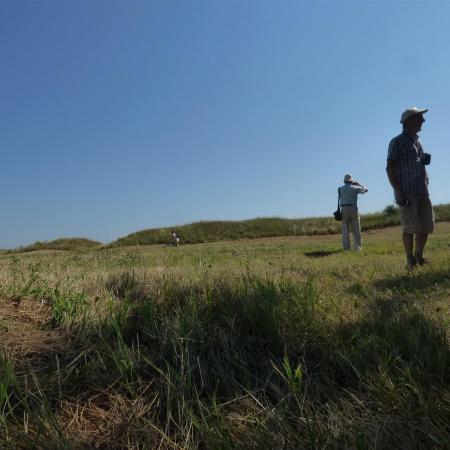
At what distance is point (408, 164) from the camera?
5.74 metres

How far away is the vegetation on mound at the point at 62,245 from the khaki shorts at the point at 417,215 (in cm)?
1638

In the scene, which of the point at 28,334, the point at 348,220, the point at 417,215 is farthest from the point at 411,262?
the point at 348,220

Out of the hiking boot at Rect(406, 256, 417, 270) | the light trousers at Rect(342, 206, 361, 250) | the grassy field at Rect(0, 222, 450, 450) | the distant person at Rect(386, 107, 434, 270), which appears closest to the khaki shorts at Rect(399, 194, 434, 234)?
the distant person at Rect(386, 107, 434, 270)

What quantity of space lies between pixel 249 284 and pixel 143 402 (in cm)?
156

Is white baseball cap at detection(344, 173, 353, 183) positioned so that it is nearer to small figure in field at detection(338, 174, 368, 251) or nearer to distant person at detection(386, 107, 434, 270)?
small figure in field at detection(338, 174, 368, 251)

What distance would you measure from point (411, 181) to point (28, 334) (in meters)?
5.04

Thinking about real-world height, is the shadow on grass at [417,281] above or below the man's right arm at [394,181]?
below

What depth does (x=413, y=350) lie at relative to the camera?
7.22 ft

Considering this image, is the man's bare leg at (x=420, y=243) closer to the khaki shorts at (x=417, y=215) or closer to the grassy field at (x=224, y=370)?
the khaki shorts at (x=417, y=215)

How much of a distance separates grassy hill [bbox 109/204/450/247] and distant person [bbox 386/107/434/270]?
12214 mm

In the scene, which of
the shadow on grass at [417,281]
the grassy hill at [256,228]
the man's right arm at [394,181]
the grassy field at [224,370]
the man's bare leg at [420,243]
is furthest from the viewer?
the grassy hill at [256,228]

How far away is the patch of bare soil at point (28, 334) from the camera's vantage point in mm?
2279

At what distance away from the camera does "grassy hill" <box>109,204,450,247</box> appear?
58.9 feet

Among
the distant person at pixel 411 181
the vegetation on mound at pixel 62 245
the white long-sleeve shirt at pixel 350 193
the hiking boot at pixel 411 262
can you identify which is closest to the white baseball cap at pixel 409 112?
the distant person at pixel 411 181
